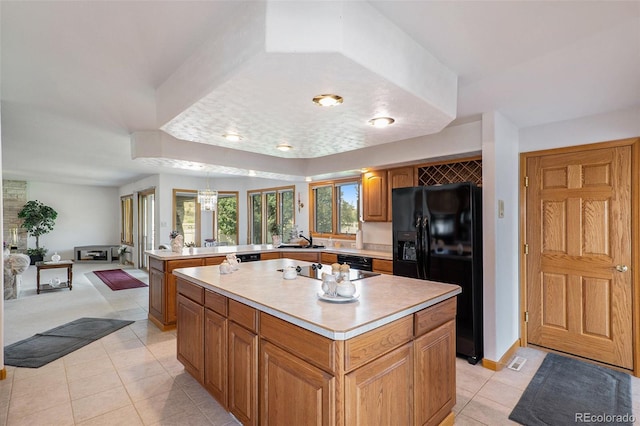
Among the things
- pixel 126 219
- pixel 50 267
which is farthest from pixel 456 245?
pixel 126 219

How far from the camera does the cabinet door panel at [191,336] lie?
97.0 inches

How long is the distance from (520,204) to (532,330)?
137 centimetres

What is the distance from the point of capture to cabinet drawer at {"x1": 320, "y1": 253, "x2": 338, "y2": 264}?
4668 millimetres

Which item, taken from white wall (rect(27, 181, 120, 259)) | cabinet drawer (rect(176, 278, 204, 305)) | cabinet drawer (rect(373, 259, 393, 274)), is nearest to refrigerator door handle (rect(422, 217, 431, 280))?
cabinet drawer (rect(373, 259, 393, 274))

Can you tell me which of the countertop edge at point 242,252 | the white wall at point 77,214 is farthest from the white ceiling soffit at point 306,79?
the white wall at point 77,214

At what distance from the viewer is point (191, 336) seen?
2609 millimetres

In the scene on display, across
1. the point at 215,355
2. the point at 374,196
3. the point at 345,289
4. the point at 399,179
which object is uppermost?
the point at 399,179

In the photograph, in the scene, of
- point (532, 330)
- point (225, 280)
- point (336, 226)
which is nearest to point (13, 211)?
point (336, 226)

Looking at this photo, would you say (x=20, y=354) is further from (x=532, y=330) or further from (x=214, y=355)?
(x=532, y=330)

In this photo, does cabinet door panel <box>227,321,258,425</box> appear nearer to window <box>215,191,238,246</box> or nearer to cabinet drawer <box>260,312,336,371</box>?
cabinet drawer <box>260,312,336,371</box>

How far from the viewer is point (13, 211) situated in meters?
8.74

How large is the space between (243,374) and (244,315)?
0.36m

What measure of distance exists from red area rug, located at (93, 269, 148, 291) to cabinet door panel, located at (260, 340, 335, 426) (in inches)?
221

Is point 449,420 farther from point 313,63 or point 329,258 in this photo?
point 329,258
